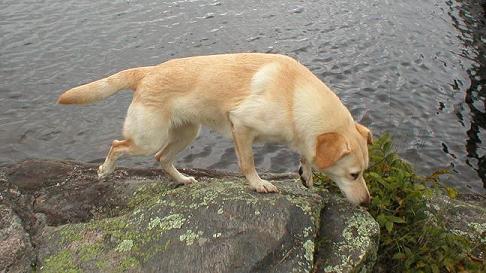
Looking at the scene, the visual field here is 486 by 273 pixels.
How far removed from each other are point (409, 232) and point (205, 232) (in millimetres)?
1822

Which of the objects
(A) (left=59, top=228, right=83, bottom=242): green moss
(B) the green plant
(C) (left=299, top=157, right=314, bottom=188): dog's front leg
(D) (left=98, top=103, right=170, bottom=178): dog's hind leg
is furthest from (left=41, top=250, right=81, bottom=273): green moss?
(B) the green plant

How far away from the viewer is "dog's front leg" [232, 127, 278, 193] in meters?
4.63

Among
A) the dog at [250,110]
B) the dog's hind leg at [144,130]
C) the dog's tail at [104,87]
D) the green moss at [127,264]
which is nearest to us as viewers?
the green moss at [127,264]

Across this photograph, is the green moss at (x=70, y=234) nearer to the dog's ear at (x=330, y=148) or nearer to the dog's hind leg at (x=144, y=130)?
the dog's hind leg at (x=144, y=130)

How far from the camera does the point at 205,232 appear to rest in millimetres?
4062

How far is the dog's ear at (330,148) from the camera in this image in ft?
13.6

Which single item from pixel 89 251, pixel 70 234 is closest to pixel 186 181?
pixel 70 234

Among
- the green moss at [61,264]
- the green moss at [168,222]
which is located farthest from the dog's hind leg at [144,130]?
the green moss at [61,264]

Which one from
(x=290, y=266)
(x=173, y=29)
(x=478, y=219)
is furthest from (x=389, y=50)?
(x=290, y=266)

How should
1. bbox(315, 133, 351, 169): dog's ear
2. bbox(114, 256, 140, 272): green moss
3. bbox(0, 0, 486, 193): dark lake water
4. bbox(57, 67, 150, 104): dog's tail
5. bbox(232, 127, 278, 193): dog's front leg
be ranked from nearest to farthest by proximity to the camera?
bbox(114, 256, 140, 272): green moss, bbox(315, 133, 351, 169): dog's ear, bbox(232, 127, 278, 193): dog's front leg, bbox(57, 67, 150, 104): dog's tail, bbox(0, 0, 486, 193): dark lake water

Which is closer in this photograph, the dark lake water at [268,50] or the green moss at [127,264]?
the green moss at [127,264]

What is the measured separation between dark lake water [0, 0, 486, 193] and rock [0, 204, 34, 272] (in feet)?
11.2

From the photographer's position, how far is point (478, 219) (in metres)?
5.20

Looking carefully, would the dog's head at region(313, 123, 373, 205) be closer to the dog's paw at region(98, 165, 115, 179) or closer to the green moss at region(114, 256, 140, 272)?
the green moss at region(114, 256, 140, 272)
